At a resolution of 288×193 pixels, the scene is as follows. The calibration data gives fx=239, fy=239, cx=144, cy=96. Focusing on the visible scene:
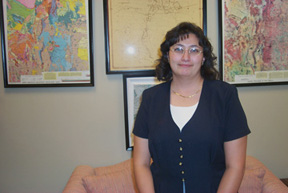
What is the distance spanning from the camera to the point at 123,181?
182 cm

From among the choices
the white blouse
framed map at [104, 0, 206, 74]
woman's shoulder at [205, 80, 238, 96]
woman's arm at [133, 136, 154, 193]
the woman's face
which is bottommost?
woman's arm at [133, 136, 154, 193]

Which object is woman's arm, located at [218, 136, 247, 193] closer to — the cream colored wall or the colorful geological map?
the cream colored wall

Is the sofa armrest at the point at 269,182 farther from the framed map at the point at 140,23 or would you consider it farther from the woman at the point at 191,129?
the framed map at the point at 140,23

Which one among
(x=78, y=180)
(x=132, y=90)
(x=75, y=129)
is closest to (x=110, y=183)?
(x=78, y=180)

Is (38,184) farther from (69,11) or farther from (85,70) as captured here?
(69,11)

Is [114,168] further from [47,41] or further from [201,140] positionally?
[47,41]

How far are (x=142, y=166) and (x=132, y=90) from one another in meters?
0.74

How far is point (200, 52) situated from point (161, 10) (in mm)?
753

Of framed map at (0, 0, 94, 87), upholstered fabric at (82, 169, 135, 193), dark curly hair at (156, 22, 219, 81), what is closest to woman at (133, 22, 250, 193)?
dark curly hair at (156, 22, 219, 81)

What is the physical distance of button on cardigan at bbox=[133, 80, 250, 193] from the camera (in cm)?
121

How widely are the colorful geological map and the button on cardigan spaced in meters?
0.99

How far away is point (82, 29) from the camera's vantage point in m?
1.91

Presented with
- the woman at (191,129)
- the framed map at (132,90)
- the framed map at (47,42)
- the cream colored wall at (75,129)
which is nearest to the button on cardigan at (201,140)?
the woman at (191,129)

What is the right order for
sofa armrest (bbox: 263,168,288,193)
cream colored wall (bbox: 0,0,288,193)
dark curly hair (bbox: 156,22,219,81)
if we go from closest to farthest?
dark curly hair (bbox: 156,22,219,81), sofa armrest (bbox: 263,168,288,193), cream colored wall (bbox: 0,0,288,193)
